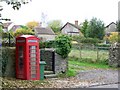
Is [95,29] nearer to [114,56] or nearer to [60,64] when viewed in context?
[114,56]

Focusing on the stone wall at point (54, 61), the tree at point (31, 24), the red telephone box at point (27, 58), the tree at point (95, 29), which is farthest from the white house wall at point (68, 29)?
the red telephone box at point (27, 58)

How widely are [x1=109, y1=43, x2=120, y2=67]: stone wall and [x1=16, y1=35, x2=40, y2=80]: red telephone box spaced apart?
8406 millimetres

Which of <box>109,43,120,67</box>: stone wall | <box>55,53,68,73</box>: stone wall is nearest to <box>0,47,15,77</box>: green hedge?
<box>55,53,68,73</box>: stone wall

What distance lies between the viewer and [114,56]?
19875 millimetres

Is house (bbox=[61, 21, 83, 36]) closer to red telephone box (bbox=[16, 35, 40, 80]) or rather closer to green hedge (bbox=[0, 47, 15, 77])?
green hedge (bbox=[0, 47, 15, 77])

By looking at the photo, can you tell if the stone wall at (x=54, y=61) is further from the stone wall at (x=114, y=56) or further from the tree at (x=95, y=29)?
the tree at (x=95, y=29)

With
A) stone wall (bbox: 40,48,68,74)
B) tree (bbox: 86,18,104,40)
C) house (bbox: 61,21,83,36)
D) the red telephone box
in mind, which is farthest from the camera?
house (bbox: 61,21,83,36)

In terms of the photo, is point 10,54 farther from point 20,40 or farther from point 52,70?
point 52,70

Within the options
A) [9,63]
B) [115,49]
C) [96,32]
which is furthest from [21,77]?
[96,32]

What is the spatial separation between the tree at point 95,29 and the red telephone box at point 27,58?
37865 millimetres

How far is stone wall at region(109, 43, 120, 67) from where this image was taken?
64.5 feet

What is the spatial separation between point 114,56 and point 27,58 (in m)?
9.10

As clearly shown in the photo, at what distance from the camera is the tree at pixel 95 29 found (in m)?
50.3

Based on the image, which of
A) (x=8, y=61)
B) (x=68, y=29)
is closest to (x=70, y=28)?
(x=68, y=29)
